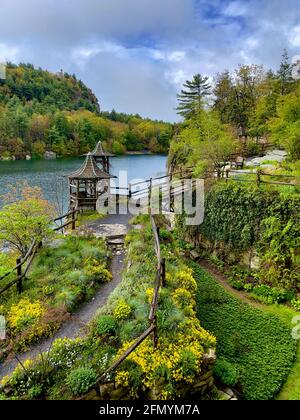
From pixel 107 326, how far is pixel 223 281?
699 cm

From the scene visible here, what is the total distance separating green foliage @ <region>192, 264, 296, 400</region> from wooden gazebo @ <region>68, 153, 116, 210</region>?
845cm

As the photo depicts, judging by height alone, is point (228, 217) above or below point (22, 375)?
above

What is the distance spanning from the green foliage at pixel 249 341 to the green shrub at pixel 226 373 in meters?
0.41

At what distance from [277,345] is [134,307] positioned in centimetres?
444

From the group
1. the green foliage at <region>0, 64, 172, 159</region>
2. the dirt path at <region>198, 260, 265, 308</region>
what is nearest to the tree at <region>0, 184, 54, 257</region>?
the dirt path at <region>198, 260, 265, 308</region>

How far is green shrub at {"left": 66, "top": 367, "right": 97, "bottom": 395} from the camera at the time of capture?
5621 millimetres

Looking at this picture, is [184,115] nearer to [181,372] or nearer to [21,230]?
[21,230]

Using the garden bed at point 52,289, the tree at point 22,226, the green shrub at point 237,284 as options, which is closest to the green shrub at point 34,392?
the garden bed at point 52,289

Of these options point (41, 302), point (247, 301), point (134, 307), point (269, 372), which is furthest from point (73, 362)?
point (247, 301)

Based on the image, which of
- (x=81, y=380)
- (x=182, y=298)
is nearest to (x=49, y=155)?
(x=182, y=298)

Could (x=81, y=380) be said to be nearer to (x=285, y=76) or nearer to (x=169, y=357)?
(x=169, y=357)

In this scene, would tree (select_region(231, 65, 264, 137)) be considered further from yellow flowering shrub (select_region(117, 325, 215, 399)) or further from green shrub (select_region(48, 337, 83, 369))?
green shrub (select_region(48, 337, 83, 369))

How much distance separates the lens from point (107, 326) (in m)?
7.16

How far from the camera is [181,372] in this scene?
596 cm
